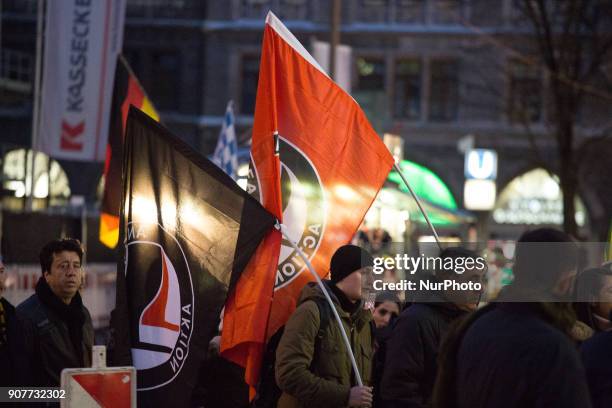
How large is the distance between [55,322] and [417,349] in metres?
1.90

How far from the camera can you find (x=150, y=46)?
116 feet

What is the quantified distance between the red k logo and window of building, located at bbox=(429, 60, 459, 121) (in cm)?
1802

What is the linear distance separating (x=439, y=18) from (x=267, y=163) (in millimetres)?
28821

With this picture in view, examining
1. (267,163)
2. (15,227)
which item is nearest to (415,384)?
(267,163)

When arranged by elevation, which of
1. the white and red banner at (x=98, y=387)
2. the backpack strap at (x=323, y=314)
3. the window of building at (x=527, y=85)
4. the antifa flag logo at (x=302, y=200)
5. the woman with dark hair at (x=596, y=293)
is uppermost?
the window of building at (x=527, y=85)

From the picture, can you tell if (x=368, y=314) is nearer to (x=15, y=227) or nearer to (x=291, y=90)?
(x=291, y=90)

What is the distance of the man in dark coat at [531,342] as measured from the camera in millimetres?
3525

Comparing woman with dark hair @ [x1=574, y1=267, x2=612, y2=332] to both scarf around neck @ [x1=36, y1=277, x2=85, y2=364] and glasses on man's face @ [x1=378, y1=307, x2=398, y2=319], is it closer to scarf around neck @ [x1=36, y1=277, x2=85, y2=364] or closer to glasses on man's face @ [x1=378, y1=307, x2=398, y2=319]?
glasses on man's face @ [x1=378, y1=307, x2=398, y2=319]

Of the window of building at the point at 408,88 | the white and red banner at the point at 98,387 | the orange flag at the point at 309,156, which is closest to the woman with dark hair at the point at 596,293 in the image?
the orange flag at the point at 309,156

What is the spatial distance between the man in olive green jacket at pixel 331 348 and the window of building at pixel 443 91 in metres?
28.8

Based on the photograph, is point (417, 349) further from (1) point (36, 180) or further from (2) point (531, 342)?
(1) point (36, 180)

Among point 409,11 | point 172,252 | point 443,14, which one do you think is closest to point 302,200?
point 172,252

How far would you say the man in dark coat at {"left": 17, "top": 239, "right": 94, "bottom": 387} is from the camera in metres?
5.77

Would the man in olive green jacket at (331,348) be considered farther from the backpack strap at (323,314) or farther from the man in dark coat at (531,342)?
the man in dark coat at (531,342)
